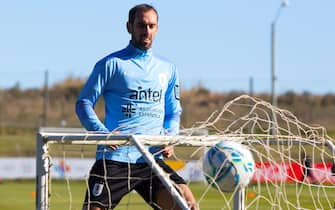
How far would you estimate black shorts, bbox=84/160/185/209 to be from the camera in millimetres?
7773

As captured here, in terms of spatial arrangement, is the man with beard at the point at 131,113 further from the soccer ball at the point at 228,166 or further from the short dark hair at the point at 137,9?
the soccer ball at the point at 228,166

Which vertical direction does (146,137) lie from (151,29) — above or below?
below

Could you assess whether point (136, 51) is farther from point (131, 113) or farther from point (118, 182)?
point (118, 182)

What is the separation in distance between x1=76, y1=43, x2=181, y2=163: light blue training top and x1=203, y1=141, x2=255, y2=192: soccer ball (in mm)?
978

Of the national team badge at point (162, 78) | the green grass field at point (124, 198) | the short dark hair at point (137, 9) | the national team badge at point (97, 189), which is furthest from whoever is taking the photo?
the green grass field at point (124, 198)

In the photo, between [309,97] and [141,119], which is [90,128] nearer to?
[141,119]

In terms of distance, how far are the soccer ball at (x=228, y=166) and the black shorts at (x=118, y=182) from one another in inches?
29.1

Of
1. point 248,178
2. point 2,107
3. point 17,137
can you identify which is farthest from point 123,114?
point 2,107

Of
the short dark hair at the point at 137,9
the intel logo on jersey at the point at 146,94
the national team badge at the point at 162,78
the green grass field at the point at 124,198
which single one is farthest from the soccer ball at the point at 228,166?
the green grass field at the point at 124,198

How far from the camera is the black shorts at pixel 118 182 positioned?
306 inches

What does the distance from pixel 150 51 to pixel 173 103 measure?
1.80 feet

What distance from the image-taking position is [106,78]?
7.96 metres

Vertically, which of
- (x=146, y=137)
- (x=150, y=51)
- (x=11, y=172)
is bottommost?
(x=11, y=172)

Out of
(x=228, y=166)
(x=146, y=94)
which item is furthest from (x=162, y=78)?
(x=228, y=166)
